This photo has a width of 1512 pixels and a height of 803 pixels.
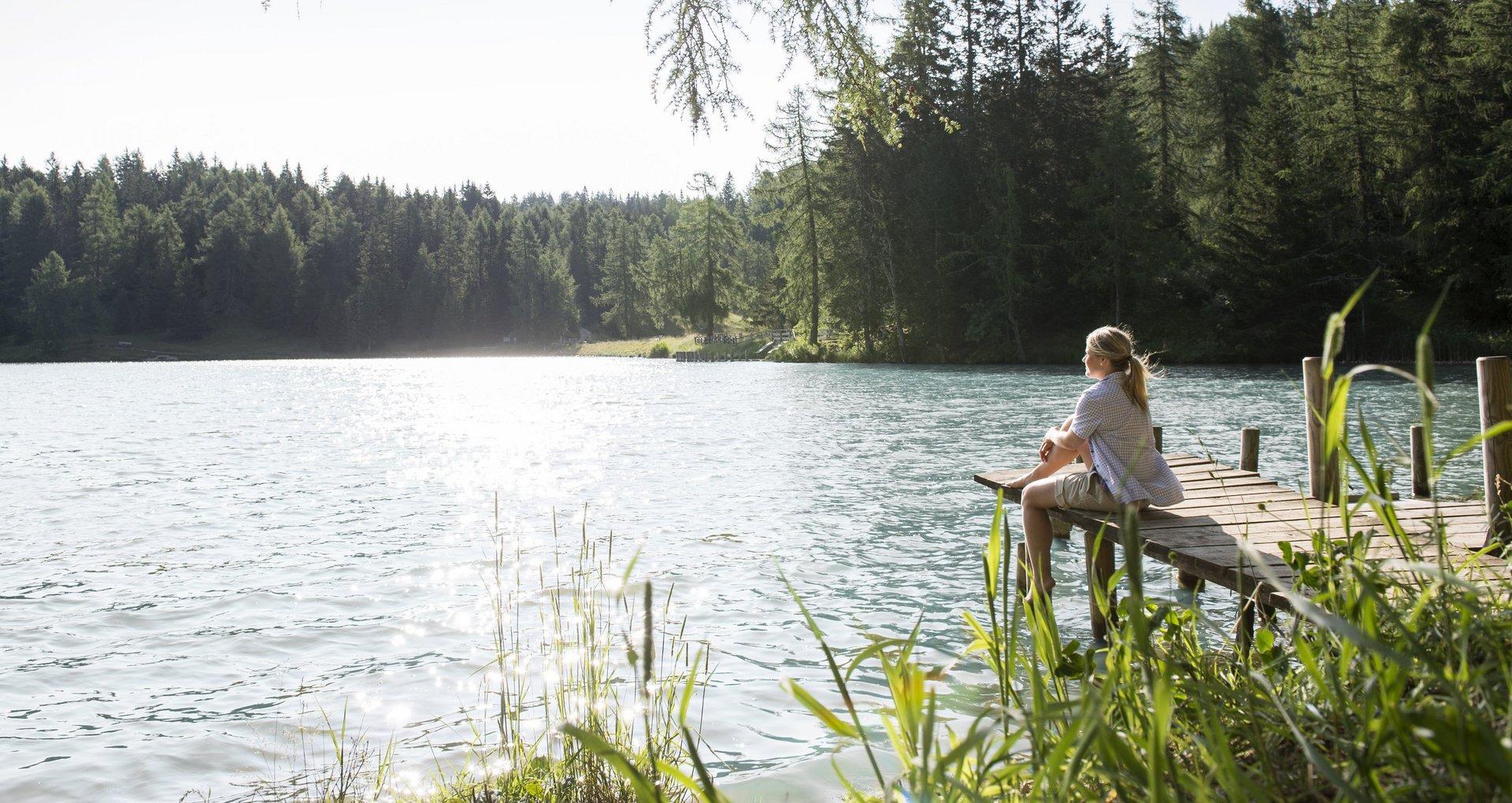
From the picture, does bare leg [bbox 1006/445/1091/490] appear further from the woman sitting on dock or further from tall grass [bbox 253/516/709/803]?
tall grass [bbox 253/516/709/803]

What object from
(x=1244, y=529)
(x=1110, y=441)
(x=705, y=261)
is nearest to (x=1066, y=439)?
(x=1110, y=441)

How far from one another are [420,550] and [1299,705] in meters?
8.79

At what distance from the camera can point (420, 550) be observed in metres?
10.1

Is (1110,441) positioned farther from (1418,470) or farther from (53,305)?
(53,305)

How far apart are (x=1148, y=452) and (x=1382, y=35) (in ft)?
133

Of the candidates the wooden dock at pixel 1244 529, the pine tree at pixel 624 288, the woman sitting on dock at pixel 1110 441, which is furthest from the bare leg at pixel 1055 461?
the pine tree at pixel 624 288

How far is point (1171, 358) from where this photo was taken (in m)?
42.3

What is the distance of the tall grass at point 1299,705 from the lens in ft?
4.62

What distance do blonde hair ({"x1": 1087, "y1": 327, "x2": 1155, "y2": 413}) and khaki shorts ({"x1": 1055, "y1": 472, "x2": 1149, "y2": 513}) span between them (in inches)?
18.7

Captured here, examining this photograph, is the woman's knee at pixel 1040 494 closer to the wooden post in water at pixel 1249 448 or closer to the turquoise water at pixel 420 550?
the turquoise water at pixel 420 550

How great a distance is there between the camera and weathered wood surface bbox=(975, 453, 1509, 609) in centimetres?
461

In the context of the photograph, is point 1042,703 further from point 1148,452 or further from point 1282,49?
point 1282,49

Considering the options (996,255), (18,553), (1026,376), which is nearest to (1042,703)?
(18,553)

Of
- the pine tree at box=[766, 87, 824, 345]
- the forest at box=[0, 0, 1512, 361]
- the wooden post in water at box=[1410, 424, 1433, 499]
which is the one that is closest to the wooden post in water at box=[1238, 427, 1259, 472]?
the wooden post in water at box=[1410, 424, 1433, 499]
